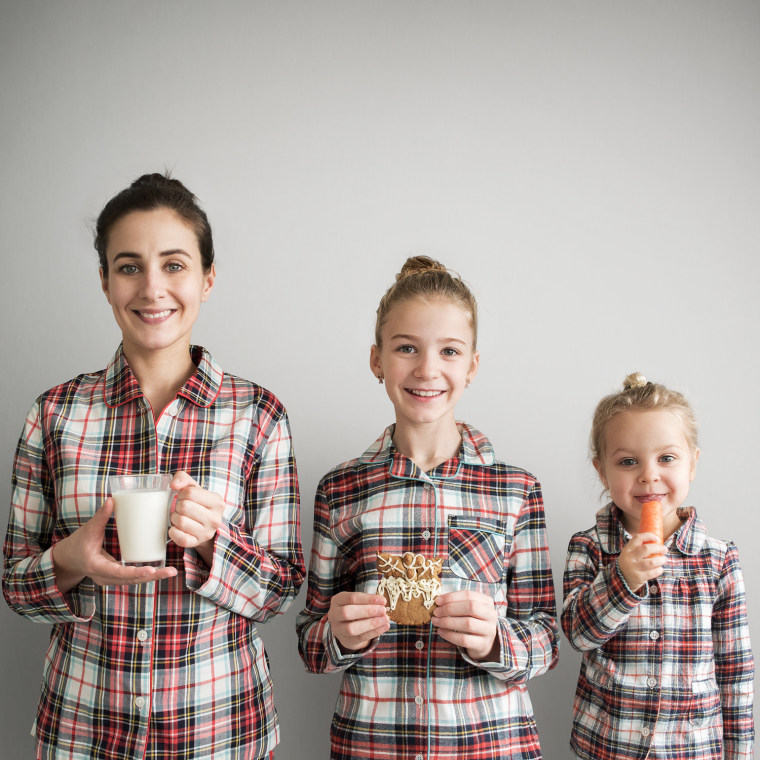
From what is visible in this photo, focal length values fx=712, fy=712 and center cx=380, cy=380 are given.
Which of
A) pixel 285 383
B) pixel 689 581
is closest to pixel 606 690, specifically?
pixel 689 581

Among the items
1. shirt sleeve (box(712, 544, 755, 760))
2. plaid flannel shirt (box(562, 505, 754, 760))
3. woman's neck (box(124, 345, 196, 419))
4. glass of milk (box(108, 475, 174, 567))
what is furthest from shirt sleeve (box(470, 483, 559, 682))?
woman's neck (box(124, 345, 196, 419))

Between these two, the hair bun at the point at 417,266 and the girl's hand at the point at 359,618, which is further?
the hair bun at the point at 417,266

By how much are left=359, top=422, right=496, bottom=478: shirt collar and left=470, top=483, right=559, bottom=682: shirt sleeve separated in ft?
0.56

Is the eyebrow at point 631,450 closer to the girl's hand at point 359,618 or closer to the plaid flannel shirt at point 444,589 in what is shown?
the plaid flannel shirt at point 444,589

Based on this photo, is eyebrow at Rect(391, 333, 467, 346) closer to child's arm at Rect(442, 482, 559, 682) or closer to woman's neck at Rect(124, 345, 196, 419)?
child's arm at Rect(442, 482, 559, 682)

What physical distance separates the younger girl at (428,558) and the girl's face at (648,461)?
9.6 inches

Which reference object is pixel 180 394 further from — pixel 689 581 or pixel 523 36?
pixel 523 36

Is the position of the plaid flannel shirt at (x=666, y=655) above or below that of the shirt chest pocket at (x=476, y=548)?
below

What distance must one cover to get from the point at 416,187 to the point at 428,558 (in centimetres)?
136

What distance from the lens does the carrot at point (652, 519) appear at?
183 centimetres

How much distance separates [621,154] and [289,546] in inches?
69.9

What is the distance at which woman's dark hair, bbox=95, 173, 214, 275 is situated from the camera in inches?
72.8

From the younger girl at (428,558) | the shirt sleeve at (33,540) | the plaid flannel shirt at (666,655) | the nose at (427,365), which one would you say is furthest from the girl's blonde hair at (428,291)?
the shirt sleeve at (33,540)

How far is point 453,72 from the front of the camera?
8.36ft
